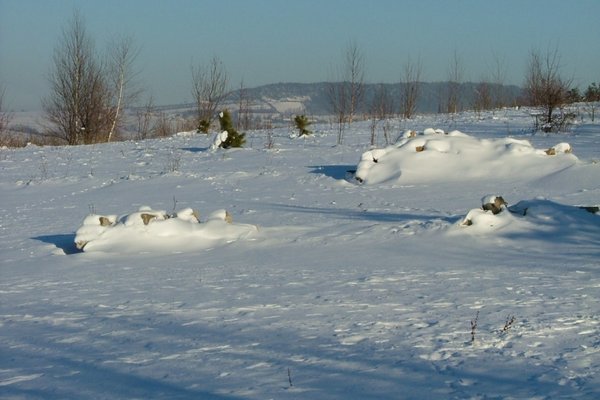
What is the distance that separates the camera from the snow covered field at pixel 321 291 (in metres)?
3.71

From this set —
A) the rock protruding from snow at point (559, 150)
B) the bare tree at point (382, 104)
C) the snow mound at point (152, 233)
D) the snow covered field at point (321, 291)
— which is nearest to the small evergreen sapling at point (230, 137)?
the snow covered field at point (321, 291)

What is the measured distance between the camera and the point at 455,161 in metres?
13.3

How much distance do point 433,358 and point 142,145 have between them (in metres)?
20.0

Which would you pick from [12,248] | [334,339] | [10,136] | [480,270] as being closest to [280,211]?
[12,248]

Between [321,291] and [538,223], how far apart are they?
3181mm

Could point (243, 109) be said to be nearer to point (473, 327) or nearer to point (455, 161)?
point (455, 161)

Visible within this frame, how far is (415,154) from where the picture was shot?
13.4 m

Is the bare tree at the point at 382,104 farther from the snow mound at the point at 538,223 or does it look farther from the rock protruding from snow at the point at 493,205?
the snow mound at the point at 538,223

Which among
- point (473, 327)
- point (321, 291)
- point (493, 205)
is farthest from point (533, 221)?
point (473, 327)

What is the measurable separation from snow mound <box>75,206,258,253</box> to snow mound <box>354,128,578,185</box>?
5207mm

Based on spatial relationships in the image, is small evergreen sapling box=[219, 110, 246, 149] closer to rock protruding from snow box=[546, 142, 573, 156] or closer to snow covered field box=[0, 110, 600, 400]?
snow covered field box=[0, 110, 600, 400]

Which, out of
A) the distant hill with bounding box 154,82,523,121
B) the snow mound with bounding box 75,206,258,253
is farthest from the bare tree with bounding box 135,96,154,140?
the snow mound with bounding box 75,206,258,253

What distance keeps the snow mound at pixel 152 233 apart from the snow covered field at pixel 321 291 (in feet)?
0.07

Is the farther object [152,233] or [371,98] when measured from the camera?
[371,98]
